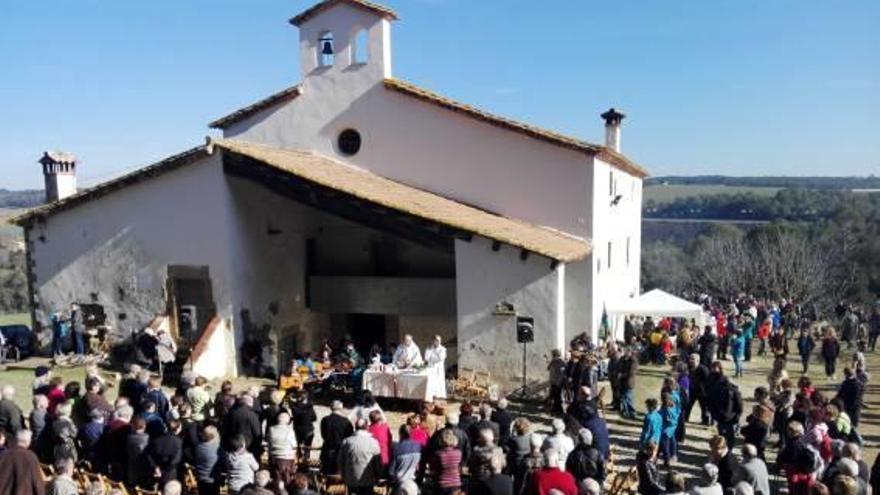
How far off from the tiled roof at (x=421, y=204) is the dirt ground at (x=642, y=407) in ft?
11.3

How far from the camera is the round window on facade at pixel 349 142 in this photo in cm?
2036

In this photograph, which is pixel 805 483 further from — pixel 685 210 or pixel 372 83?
pixel 685 210

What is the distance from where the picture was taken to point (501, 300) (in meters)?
15.7

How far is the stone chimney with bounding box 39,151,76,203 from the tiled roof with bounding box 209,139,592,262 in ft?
19.3

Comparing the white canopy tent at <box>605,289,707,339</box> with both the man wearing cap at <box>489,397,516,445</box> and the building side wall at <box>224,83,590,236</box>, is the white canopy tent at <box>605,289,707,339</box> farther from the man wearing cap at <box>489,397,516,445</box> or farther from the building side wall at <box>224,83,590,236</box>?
the man wearing cap at <box>489,397,516,445</box>

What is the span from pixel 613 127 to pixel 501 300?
12164 millimetres

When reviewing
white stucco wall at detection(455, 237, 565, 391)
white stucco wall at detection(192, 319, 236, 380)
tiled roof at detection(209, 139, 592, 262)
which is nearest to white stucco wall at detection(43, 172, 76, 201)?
tiled roof at detection(209, 139, 592, 262)

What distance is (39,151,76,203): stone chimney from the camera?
19.6 meters

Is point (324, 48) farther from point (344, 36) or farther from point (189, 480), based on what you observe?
point (189, 480)

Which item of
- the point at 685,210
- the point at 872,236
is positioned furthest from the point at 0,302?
the point at 685,210

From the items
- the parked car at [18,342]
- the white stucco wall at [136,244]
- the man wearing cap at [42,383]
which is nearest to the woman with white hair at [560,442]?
the man wearing cap at [42,383]

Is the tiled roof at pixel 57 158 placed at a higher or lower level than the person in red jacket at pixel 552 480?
higher

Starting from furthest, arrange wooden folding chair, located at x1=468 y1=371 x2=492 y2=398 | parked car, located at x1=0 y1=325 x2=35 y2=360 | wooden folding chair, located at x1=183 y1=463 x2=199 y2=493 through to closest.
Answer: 1. parked car, located at x1=0 y1=325 x2=35 y2=360
2. wooden folding chair, located at x1=468 y1=371 x2=492 y2=398
3. wooden folding chair, located at x1=183 y1=463 x2=199 y2=493

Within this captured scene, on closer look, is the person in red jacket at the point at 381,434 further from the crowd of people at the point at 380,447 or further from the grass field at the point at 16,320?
the grass field at the point at 16,320
